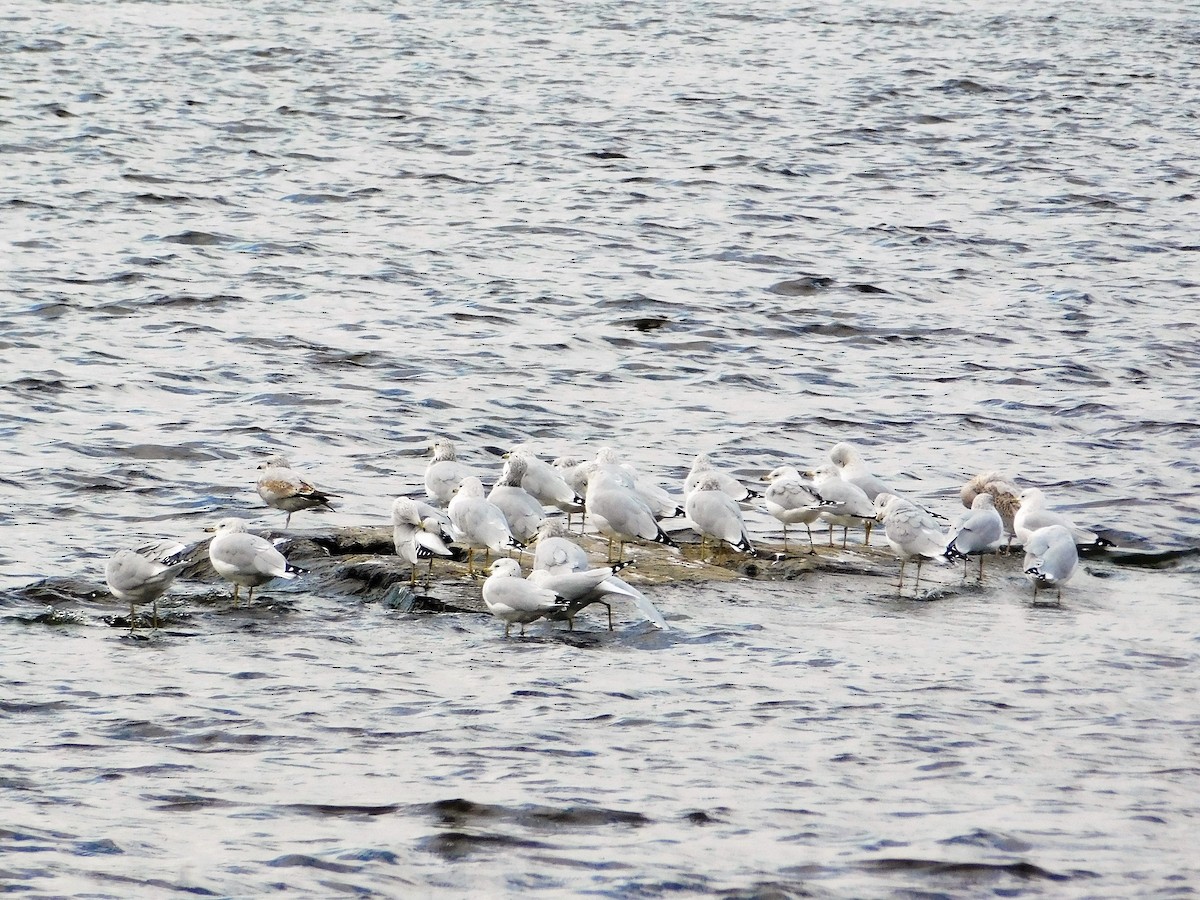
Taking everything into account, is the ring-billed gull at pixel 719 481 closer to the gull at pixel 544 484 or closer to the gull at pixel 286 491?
the gull at pixel 544 484

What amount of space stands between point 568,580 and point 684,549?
82.8 inches

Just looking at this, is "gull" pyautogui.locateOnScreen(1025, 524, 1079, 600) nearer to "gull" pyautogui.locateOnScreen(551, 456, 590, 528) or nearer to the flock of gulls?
the flock of gulls

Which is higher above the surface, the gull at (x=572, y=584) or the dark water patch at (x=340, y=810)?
the gull at (x=572, y=584)

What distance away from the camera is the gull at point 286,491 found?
37.6ft

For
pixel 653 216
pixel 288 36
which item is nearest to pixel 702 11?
pixel 288 36

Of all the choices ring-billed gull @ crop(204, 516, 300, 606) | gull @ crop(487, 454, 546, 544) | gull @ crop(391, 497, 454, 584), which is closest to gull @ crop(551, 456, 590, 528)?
gull @ crop(487, 454, 546, 544)

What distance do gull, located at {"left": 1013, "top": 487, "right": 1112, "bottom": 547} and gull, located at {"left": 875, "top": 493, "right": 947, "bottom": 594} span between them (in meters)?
0.67

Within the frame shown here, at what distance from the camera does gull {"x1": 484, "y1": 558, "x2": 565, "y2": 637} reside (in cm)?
936

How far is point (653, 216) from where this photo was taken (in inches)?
949

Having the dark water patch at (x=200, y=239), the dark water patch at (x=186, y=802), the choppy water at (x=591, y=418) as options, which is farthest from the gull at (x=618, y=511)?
the dark water patch at (x=200, y=239)

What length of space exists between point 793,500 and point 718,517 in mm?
689

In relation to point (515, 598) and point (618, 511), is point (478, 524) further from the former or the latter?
point (515, 598)

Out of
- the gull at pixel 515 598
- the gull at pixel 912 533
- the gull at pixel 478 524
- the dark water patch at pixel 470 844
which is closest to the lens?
the dark water patch at pixel 470 844

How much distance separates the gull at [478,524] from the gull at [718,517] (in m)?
1.08
